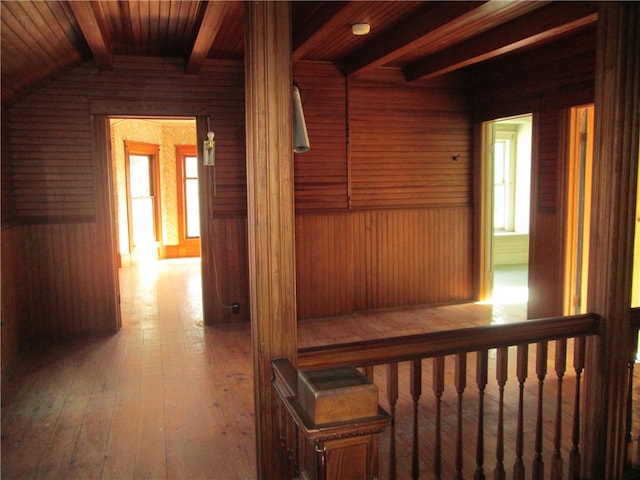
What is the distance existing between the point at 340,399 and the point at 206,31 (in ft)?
11.3

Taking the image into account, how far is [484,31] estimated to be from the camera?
4.55 meters

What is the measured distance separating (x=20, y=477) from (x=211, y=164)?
3264 millimetres

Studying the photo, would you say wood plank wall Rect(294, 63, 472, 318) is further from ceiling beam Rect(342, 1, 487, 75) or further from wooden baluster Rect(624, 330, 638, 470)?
wooden baluster Rect(624, 330, 638, 470)

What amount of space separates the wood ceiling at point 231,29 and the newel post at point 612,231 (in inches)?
61.8

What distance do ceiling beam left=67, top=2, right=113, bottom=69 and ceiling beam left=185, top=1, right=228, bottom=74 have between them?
70cm

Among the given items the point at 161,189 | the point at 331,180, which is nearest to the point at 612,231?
the point at 331,180

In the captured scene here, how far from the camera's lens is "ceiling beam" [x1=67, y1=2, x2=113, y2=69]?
3.15 metres

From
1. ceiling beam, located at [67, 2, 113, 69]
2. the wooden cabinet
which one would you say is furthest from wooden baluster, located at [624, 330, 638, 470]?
ceiling beam, located at [67, 2, 113, 69]

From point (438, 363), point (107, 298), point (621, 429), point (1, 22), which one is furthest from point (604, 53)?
point (107, 298)

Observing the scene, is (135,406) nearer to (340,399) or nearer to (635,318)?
(340,399)

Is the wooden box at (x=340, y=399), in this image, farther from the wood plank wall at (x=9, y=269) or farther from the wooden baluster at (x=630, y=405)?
the wood plank wall at (x=9, y=269)

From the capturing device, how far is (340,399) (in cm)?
119

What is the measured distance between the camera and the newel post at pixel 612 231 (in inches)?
84.4

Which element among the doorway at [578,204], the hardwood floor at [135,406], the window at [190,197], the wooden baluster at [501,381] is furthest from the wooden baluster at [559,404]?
the window at [190,197]
